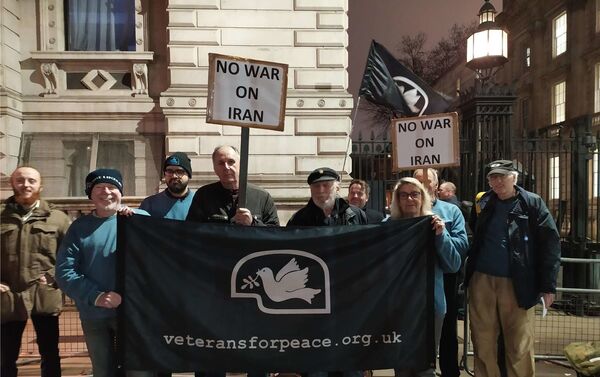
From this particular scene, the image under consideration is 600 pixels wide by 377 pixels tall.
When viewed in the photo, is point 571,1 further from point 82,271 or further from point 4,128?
point 82,271

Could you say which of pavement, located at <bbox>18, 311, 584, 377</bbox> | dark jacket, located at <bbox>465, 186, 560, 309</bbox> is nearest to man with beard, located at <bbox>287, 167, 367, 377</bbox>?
dark jacket, located at <bbox>465, 186, 560, 309</bbox>

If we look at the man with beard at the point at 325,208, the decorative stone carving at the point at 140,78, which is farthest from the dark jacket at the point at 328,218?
the decorative stone carving at the point at 140,78

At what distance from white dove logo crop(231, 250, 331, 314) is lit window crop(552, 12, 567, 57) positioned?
28960mm

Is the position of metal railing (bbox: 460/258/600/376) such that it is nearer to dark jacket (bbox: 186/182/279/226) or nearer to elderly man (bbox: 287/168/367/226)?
elderly man (bbox: 287/168/367/226)

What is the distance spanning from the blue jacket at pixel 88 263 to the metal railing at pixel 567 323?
367cm

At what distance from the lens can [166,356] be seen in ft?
11.9

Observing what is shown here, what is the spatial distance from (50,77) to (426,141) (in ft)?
28.4

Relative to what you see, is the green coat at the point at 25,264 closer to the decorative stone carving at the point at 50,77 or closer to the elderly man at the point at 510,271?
the elderly man at the point at 510,271

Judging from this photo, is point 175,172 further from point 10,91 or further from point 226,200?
point 10,91

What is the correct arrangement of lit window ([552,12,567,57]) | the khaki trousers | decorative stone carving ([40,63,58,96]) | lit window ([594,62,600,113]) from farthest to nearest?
lit window ([552,12,567,57])
lit window ([594,62,600,113])
decorative stone carving ([40,63,58,96])
the khaki trousers

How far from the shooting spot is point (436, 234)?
383cm

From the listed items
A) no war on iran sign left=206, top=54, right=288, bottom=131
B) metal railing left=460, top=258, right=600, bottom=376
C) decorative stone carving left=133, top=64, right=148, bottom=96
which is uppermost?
decorative stone carving left=133, top=64, right=148, bottom=96

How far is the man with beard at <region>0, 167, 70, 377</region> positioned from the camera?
13.1 ft

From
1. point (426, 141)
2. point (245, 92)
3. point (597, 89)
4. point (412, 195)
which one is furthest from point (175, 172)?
point (597, 89)
